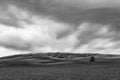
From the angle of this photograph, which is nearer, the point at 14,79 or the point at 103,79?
the point at 103,79

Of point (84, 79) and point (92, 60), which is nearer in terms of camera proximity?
point (84, 79)

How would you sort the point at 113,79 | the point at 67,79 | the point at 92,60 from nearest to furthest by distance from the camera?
the point at 113,79, the point at 67,79, the point at 92,60

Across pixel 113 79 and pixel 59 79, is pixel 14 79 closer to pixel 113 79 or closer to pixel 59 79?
pixel 59 79

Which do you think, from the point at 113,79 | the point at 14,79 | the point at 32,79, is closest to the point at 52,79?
the point at 32,79

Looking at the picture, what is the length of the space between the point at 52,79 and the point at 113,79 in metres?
6.10

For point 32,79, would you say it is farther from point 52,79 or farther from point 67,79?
point 67,79

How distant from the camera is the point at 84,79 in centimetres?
2152

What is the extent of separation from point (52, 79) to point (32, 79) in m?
2.09

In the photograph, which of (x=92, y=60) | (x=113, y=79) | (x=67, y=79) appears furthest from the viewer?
(x=92, y=60)

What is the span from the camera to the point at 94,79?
70.5 ft

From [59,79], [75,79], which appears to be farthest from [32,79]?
[75,79]

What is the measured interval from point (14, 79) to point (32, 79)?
2.01 metres

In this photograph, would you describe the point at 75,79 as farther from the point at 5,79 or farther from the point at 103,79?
the point at 5,79

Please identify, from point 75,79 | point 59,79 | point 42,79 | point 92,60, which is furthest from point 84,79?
point 92,60
